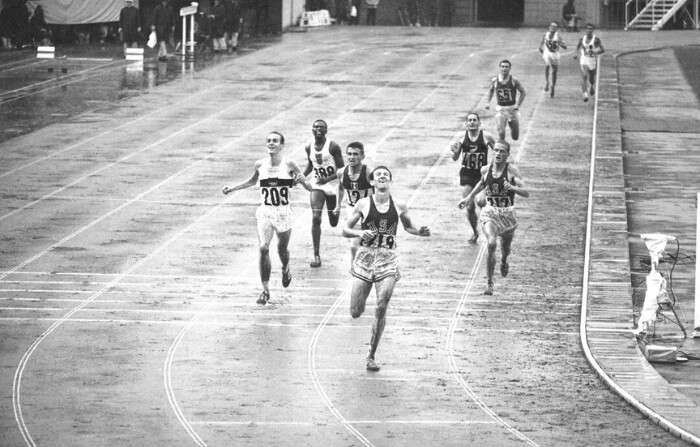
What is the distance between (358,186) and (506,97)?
41.0ft

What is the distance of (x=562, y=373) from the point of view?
1577 centimetres

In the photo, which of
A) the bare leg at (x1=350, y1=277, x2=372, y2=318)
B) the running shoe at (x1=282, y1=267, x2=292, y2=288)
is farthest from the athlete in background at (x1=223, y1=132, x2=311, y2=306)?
the bare leg at (x1=350, y1=277, x2=372, y2=318)

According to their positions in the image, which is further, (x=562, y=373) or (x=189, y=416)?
(x=562, y=373)

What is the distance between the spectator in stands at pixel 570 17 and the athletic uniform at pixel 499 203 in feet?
133

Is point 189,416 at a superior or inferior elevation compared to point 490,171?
inferior

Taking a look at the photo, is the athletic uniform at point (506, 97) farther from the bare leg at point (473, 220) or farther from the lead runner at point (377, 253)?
the lead runner at point (377, 253)

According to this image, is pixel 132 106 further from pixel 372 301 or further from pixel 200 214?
pixel 372 301

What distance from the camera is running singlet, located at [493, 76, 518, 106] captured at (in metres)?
29.8

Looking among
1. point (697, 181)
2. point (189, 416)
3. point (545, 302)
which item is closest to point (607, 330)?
point (545, 302)

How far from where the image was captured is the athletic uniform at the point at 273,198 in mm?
18312

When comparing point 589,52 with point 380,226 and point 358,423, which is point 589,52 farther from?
point 358,423

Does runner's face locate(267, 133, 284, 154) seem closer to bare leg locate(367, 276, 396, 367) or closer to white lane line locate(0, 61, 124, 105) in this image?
bare leg locate(367, 276, 396, 367)

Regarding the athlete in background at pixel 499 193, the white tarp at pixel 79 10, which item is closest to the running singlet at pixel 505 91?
the athlete in background at pixel 499 193

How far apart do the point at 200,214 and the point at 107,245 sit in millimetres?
2902
